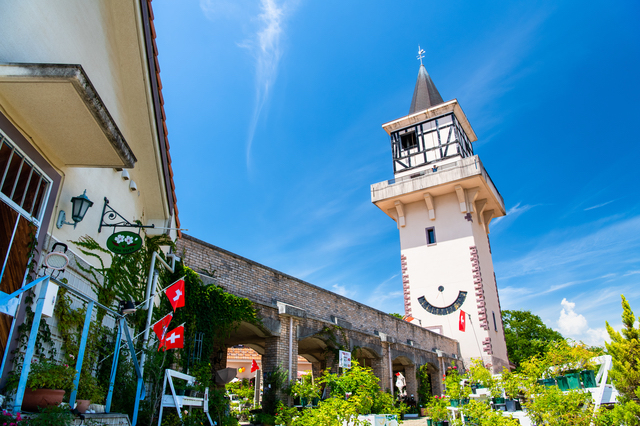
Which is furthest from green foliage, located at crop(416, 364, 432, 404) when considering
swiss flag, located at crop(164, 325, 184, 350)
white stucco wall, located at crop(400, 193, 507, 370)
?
swiss flag, located at crop(164, 325, 184, 350)

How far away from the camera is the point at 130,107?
7031 mm

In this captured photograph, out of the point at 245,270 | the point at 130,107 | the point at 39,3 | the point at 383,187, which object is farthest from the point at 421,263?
the point at 39,3

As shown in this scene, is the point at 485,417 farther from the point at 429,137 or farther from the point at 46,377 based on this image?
the point at 429,137

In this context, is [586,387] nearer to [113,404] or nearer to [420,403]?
[113,404]

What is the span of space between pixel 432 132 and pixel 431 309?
10.7m

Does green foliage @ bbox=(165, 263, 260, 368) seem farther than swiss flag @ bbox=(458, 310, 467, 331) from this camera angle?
No

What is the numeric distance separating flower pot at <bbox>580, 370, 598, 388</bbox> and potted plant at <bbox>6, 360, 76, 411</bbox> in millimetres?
8077

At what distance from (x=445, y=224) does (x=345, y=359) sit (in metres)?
14.8

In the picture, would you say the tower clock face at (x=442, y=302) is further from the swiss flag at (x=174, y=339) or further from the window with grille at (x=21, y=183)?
the window with grille at (x=21, y=183)

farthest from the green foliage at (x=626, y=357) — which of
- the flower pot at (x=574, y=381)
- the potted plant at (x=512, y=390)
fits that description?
the potted plant at (x=512, y=390)

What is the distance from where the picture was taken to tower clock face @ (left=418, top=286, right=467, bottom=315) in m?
23.4

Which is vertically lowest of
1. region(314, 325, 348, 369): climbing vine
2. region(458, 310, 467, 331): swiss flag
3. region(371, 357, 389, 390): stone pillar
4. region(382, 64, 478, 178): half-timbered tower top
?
region(371, 357, 389, 390): stone pillar

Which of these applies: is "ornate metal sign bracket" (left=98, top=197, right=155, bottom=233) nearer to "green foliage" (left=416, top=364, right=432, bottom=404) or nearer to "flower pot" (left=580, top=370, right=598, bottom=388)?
"flower pot" (left=580, top=370, right=598, bottom=388)

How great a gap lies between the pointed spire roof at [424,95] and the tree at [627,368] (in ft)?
72.4
